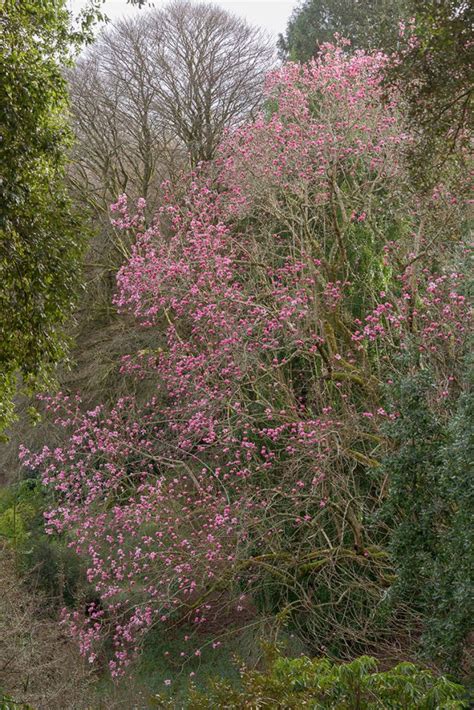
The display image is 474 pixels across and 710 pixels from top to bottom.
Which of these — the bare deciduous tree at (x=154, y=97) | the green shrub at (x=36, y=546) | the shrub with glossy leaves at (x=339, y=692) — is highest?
the bare deciduous tree at (x=154, y=97)

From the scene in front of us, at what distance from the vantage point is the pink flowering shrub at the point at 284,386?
365 inches

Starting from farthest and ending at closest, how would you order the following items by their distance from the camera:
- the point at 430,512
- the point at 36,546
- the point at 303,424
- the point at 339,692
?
the point at 36,546, the point at 303,424, the point at 430,512, the point at 339,692

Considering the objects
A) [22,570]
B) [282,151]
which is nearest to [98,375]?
[22,570]

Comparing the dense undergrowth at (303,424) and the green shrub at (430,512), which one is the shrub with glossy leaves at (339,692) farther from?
the dense undergrowth at (303,424)

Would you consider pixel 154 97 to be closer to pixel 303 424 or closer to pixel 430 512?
pixel 303 424

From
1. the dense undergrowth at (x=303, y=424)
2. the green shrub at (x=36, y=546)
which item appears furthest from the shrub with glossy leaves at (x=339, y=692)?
the green shrub at (x=36, y=546)

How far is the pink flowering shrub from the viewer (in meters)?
9.27

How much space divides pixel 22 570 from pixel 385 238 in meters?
7.07

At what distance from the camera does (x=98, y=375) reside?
1394 cm

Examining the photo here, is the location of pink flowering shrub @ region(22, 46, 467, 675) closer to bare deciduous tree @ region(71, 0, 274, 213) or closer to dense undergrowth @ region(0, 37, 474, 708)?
dense undergrowth @ region(0, 37, 474, 708)

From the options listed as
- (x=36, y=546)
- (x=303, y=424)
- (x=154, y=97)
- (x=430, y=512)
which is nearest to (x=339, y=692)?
(x=430, y=512)

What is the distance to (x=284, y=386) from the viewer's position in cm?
979

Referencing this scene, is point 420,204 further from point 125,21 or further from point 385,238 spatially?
point 125,21

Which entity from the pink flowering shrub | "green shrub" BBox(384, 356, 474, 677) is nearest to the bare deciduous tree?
the pink flowering shrub
